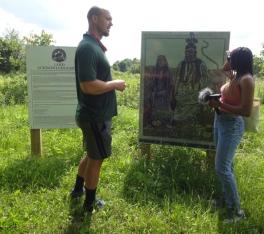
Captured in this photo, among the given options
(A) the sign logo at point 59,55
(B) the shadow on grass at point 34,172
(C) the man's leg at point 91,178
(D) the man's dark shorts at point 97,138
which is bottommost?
(B) the shadow on grass at point 34,172

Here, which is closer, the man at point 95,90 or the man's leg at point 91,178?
the man at point 95,90

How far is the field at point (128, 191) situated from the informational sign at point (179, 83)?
0.39 m

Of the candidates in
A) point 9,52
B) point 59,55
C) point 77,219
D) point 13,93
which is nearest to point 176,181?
point 77,219

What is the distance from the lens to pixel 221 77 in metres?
4.89

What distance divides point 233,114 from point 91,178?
164 centimetres

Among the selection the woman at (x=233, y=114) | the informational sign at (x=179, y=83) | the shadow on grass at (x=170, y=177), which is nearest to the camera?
the woman at (x=233, y=114)

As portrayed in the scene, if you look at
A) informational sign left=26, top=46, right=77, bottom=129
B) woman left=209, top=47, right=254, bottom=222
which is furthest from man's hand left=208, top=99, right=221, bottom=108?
informational sign left=26, top=46, right=77, bottom=129

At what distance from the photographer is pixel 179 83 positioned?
5.09 m

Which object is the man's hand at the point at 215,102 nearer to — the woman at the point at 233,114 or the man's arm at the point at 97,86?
the woman at the point at 233,114

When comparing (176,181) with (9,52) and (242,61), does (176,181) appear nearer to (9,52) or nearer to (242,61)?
(242,61)

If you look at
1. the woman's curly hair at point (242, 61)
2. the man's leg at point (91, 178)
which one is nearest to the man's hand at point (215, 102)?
the woman's curly hair at point (242, 61)

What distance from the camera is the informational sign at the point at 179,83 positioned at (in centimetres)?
490

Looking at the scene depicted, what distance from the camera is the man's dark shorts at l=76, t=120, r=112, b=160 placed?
12.1ft

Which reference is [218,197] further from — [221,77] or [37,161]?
[37,161]
